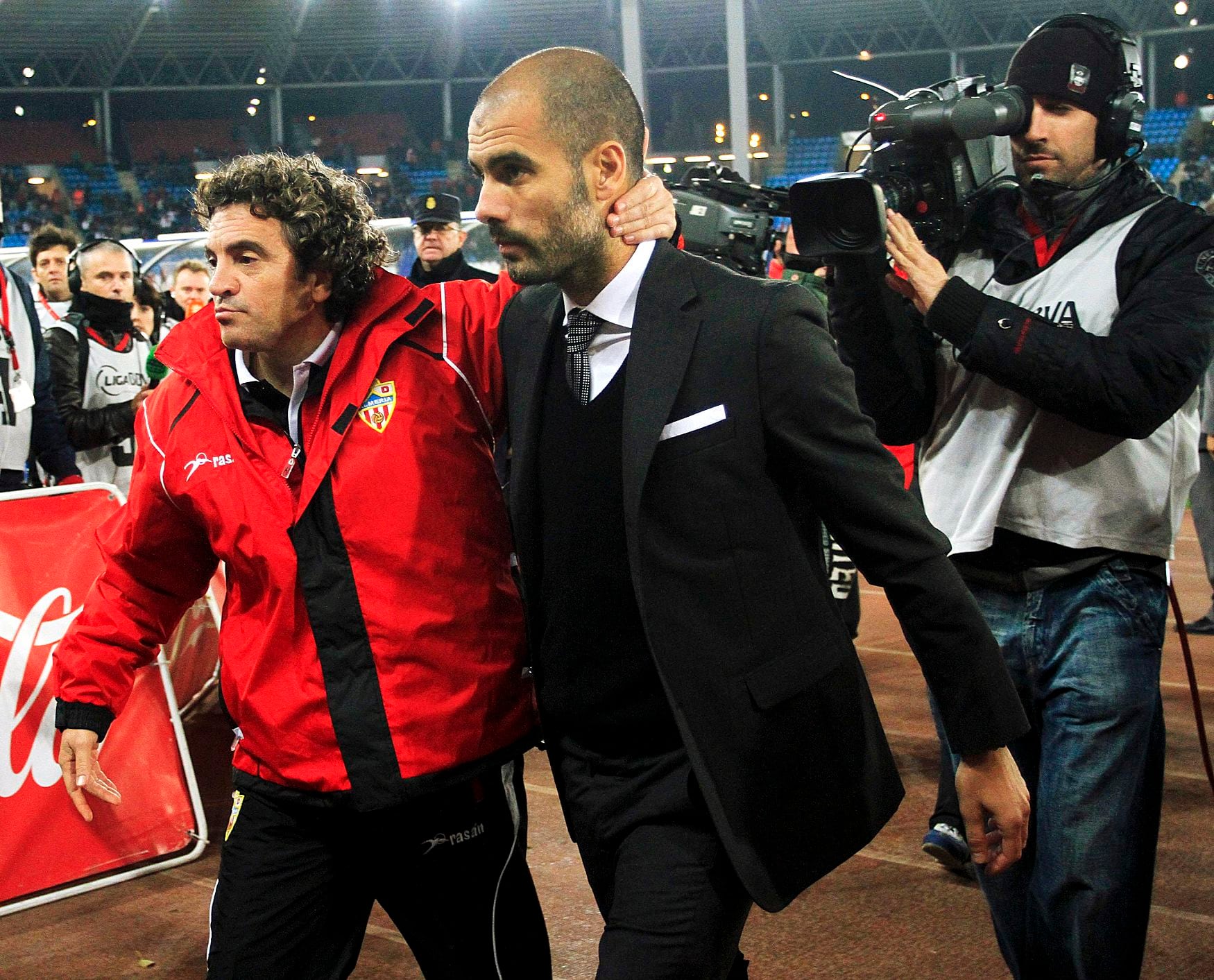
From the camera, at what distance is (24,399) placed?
5.55m

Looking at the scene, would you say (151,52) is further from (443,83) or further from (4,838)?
(4,838)

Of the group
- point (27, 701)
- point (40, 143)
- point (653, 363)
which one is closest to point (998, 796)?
point (653, 363)

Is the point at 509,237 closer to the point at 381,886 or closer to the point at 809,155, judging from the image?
the point at 381,886

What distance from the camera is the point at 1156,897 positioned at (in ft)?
12.1

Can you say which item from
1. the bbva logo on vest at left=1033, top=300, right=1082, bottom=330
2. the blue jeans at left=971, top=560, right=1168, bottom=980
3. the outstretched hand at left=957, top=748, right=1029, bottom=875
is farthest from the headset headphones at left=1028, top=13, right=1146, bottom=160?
the outstretched hand at left=957, top=748, right=1029, bottom=875

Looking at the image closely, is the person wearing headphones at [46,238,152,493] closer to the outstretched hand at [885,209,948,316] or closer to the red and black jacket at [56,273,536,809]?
the red and black jacket at [56,273,536,809]

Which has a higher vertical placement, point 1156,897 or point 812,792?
point 812,792

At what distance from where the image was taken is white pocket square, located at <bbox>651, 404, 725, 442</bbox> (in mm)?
1883

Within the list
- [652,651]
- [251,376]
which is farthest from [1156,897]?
[251,376]

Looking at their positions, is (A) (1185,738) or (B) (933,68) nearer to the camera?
(A) (1185,738)

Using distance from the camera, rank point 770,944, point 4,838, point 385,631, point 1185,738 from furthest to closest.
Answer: point 1185,738 → point 4,838 → point 770,944 → point 385,631

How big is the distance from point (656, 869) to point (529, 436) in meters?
0.67

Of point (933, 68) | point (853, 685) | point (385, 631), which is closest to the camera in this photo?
point (853, 685)

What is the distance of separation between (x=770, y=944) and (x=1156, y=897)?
44.0 inches
